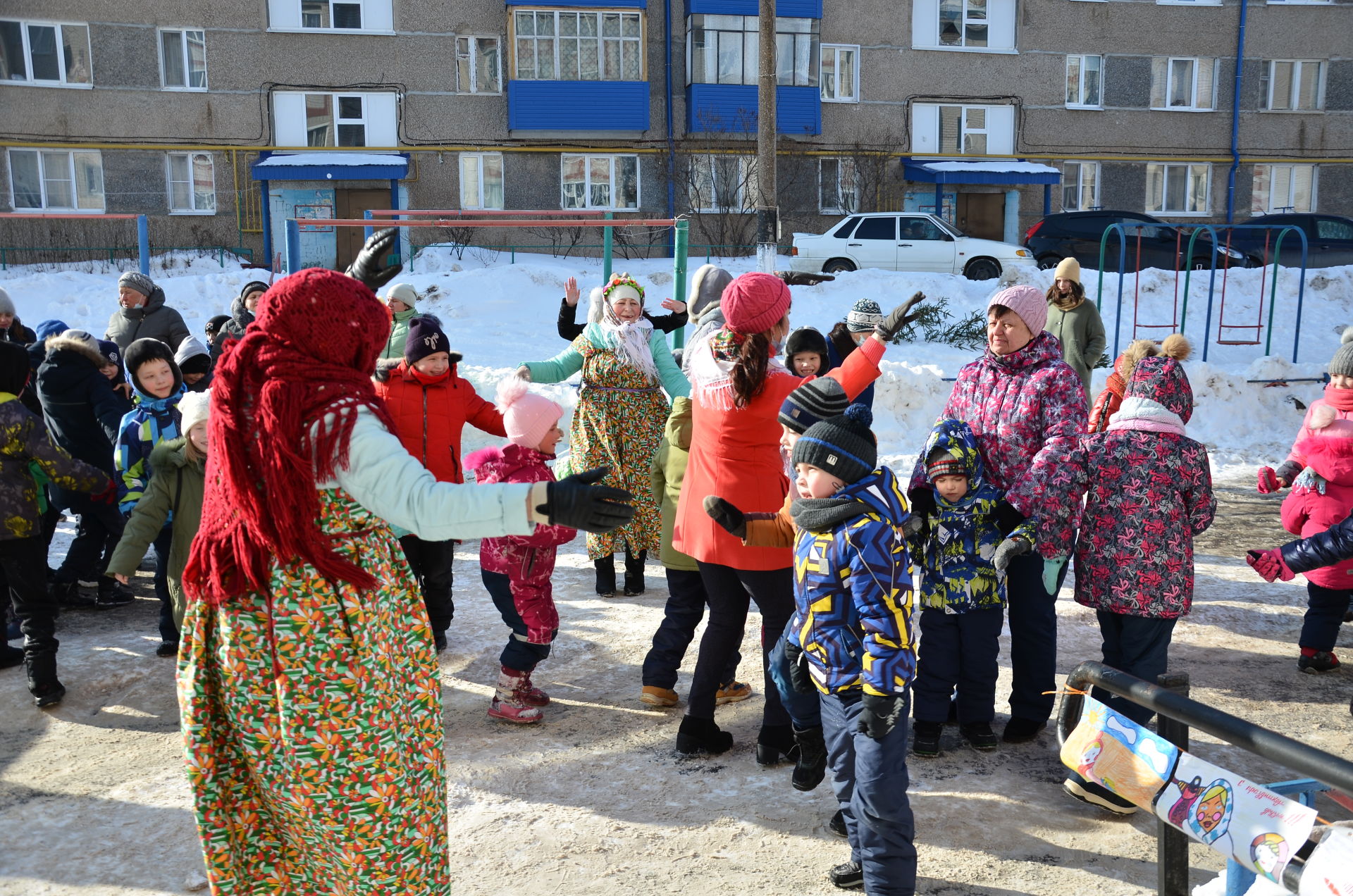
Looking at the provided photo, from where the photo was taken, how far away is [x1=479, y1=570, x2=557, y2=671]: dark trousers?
14.6 feet

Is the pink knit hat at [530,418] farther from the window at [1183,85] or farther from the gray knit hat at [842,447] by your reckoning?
the window at [1183,85]

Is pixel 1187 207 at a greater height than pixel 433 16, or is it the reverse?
pixel 433 16

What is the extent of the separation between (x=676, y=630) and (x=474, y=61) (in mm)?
23538

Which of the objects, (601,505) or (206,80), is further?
(206,80)

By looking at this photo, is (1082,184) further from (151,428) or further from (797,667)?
(797,667)

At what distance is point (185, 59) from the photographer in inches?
973

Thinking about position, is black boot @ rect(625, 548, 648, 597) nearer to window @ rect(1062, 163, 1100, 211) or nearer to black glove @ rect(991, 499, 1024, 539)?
black glove @ rect(991, 499, 1024, 539)

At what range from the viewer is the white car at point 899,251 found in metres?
20.2

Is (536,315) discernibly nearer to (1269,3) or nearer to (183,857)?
(183,857)

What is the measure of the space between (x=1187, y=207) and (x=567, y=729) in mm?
29004

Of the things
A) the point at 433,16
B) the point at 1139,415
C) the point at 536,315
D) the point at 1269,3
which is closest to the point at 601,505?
the point at 1139,415

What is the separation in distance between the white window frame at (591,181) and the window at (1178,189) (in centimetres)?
1328

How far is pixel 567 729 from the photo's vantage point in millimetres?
4410

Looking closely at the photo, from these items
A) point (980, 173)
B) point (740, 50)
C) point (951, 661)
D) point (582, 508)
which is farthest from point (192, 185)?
point (582, 508)
